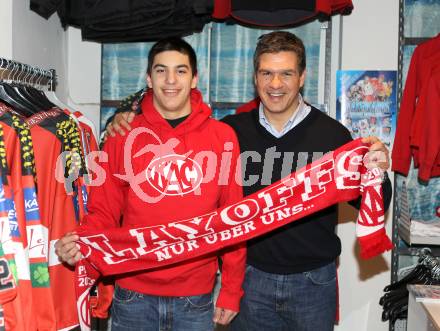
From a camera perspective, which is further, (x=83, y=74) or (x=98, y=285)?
(x=83, y=74)

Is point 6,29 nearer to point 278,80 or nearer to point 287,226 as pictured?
point 278,80

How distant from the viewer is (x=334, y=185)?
2.04m

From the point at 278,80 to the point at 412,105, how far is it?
49.2 inches

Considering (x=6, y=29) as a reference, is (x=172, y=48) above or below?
below

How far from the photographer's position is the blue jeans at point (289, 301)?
6.88ft

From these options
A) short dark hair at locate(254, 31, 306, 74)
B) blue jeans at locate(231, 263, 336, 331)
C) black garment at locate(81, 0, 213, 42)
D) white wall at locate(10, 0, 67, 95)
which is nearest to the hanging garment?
black garment at locate(81, 0, 213, 42)

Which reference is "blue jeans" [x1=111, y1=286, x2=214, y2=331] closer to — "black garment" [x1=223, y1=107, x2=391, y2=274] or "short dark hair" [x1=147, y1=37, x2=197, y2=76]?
"black garment" [x1=223, y1=107, x2=391, y2=274]

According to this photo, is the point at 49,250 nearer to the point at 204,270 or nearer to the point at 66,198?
the point at 66,198

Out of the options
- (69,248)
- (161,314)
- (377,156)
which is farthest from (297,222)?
(69,248)

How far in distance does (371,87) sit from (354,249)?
96 centimetres

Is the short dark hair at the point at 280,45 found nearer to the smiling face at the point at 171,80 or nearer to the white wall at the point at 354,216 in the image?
the smiling face at the point at 171,80

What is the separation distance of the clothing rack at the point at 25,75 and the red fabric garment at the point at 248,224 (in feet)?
2.19

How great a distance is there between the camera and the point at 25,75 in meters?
2.21

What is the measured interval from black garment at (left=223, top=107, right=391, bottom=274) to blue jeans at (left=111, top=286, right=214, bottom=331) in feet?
1.12
